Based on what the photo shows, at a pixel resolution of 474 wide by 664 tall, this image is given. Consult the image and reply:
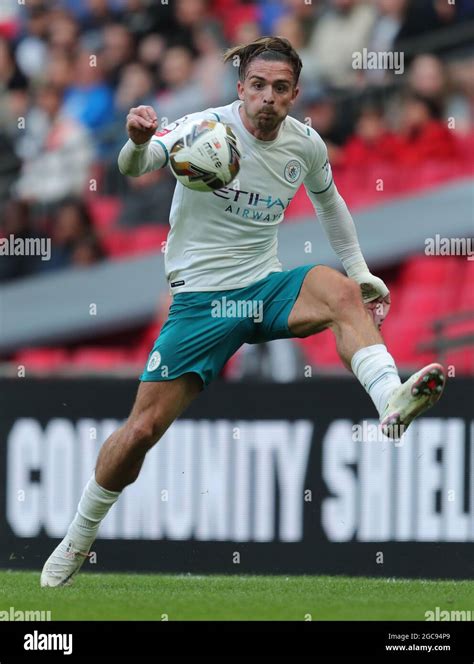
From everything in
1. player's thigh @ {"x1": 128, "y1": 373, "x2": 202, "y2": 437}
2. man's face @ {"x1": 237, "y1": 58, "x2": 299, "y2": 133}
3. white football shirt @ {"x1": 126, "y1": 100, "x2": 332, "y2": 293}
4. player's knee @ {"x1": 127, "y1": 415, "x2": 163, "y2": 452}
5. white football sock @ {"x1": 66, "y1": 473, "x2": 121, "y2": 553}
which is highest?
man's face @ {"x1": 237, "y1": 58, "x2": 299, "y2": 133}

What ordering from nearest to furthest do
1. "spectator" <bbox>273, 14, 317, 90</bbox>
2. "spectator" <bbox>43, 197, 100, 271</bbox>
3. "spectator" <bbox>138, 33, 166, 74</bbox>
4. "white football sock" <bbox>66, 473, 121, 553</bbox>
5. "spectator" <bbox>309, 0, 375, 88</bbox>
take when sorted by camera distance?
"white football sock" <bbox>66, 473, 121, 553</bbox> → "spectator" <bbox>273, 14, 317, 90</bbox> → "spectator" <bbox>309, 0, 375, 88</bbox> → "spectator" <bbox>43, 197, 100, 271</bbox> → "spectator" <bbox>138, 33, 166, 74</bbox>

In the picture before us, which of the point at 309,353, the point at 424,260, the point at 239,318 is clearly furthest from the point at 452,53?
the point at 239,318

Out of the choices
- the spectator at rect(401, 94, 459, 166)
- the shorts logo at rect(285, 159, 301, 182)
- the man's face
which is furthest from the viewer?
the spectator at rect(401, 94, 459, 166)

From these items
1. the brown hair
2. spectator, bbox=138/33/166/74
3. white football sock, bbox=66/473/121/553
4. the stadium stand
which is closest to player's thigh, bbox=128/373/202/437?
white football sock, bbox=66/473/121/553

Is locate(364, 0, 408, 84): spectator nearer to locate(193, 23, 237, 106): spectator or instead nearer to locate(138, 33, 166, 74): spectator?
locate(193, 23, 237, 106): spectator

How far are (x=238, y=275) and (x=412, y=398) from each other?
1.26m

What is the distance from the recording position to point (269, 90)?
5934 mm

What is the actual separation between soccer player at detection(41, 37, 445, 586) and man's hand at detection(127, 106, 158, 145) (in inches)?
11.0

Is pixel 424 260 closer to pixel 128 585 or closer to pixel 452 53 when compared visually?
pixel 452 53

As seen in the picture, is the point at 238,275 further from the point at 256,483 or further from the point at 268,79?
the point at 256,483

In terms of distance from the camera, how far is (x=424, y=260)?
1117 cm

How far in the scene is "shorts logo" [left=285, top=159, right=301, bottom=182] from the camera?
6211 millimetres

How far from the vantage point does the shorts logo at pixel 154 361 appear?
6.16 m

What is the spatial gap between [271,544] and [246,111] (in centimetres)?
285
